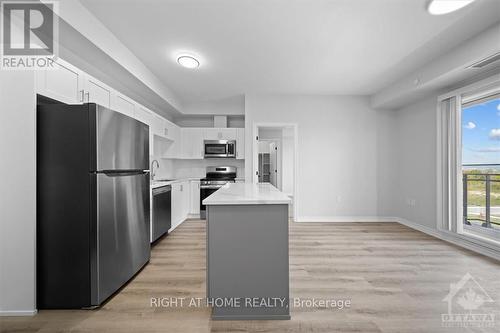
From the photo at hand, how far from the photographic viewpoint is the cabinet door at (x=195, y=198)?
5.28 m

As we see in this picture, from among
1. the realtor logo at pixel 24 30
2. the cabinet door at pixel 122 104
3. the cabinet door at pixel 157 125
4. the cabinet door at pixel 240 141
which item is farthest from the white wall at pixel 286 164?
the realtor logo at pixel 24 30

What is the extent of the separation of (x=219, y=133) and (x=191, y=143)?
0.69 m

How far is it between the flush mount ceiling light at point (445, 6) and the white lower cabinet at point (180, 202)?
13.7ft

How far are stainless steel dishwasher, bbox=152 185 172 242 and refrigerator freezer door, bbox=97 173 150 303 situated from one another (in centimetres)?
84

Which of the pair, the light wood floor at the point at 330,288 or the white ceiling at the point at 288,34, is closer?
the light wood floor at the point at 330,288

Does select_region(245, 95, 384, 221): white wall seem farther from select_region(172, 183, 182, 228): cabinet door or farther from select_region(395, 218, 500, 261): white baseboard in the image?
select_region(172, 183, 182, 228): cabinet door

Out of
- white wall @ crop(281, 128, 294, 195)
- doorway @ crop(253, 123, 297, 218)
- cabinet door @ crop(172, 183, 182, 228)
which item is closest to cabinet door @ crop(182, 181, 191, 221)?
cabinet door @ crop(172, 183, 182, 228)

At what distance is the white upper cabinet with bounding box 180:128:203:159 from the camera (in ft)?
17.9

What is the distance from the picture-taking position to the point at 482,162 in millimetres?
3445

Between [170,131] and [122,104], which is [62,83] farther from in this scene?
[170,131]

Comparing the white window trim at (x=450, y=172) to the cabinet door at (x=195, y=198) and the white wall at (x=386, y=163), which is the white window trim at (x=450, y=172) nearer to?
the white wall at (x=386, y=163)

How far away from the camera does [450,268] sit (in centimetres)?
266

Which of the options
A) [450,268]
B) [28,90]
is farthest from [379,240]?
[28,90]

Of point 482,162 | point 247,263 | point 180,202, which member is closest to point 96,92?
point 247,263
